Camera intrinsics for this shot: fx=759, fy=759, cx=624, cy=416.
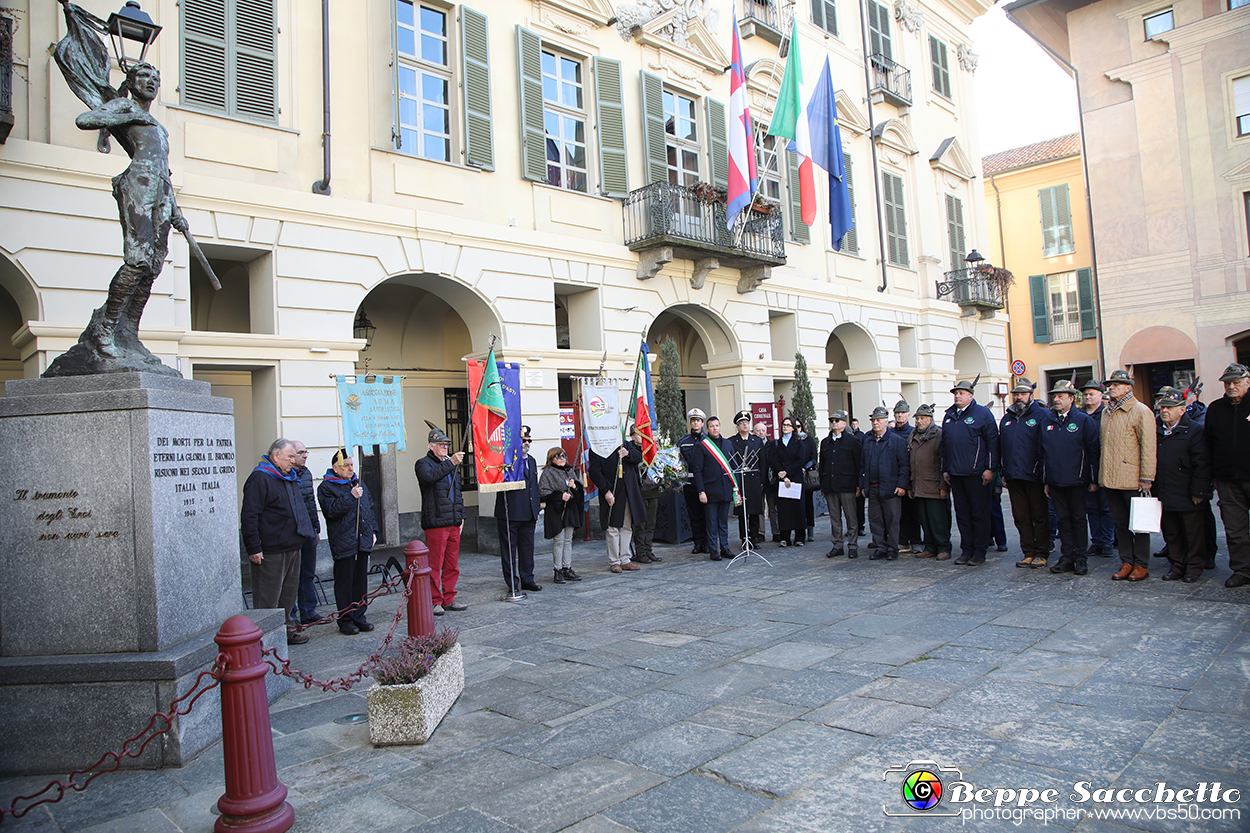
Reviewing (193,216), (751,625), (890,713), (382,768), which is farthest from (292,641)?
(193,216)

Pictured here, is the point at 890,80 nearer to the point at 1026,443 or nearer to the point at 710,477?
the point at 710,477

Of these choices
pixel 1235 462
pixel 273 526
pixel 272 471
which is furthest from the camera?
pixel 1235 462

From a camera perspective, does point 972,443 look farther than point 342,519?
Yes

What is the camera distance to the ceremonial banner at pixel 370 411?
889cm

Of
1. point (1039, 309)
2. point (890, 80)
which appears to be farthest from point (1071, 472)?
point (1039, 309)

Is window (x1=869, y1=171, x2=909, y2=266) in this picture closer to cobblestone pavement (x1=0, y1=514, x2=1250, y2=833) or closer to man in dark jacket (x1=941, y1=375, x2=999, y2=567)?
man in dark jacket (x1=941, y1=375, x2=999, y2=567)

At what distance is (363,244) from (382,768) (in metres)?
8.56

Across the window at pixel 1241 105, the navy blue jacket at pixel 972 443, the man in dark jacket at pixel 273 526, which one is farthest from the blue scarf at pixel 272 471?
the window at pixel 1241 105

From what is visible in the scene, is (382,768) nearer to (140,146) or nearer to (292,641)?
(292,641)

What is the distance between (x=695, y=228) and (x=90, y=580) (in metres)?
12.1

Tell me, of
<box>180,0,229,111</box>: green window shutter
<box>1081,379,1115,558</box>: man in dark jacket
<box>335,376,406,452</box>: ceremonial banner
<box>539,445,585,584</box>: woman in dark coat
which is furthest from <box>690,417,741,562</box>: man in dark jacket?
<box>180,0,229,111</box>: green window shutter

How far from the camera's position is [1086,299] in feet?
95.7

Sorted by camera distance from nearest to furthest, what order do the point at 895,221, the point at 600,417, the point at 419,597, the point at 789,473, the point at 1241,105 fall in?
the point at 419,597 → the point at 600,417 → the point at 789,473 → the point at 895,221 → the point at 1241,105

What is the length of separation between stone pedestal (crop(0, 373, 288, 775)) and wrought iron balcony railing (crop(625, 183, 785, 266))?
10.4 meters
